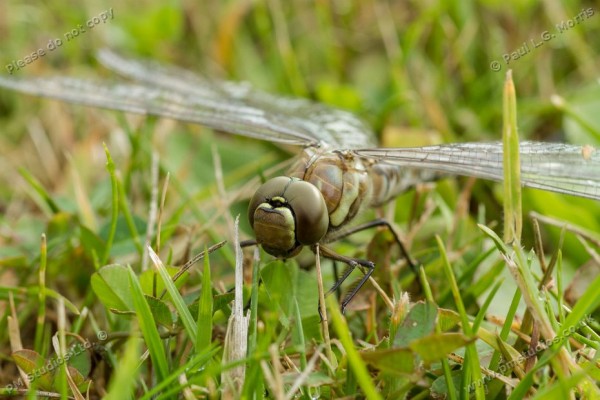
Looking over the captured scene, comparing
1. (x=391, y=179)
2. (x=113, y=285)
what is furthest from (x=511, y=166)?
(x=113, y=285)

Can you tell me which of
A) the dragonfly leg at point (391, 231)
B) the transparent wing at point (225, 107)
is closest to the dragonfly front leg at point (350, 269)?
the dragonfly leg at point (391, 231)

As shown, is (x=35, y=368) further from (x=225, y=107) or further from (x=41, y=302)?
(x=225, y=107)

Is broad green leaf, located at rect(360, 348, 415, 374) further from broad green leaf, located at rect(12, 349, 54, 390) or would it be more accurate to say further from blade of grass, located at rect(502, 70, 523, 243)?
broad green leaf, located at rect(12, 349, 54, 390)

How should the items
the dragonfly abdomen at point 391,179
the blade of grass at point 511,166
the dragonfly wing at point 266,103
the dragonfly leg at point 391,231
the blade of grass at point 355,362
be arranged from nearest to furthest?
the blade of grass at point 355,362 < the blade of grass at point 511,166 < the dragonfly leg at point 391,231 < the dragonfly abdomen at point 391,179 < the dragonfly wing at point 266,103

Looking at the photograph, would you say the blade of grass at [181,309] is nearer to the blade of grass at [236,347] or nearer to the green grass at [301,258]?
the green grass at [301,258]

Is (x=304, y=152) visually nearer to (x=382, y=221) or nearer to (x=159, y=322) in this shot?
(x=382, y=221)

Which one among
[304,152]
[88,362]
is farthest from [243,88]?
[88,362]
